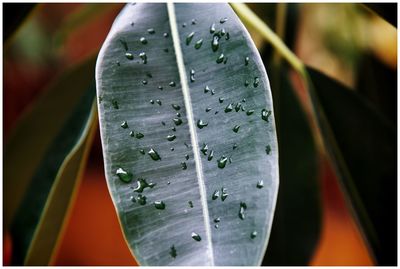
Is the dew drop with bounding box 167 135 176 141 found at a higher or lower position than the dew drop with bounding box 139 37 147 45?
lower

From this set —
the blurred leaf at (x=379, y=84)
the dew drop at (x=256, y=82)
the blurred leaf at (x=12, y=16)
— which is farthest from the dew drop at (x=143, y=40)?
the blurred leaf at (x=379, y=84)

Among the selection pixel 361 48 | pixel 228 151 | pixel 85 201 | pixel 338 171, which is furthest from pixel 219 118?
pixel 85 201

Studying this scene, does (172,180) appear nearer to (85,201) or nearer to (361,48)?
(361,48)

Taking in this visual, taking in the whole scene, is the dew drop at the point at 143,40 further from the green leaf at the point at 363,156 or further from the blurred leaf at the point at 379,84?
the blurred leaf at the point at 379,84

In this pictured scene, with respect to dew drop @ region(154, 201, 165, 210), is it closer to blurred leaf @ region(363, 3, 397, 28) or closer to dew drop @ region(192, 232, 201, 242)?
dew drop @ region(192, 232, 201, 242)

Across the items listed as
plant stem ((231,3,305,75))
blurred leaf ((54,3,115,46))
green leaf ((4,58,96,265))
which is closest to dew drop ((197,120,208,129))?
green leaf ((4,58,96,265))

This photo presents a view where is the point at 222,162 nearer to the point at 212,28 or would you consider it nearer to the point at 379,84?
the point at 212,28

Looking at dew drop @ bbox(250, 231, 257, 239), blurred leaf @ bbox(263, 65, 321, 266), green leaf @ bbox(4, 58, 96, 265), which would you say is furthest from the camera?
blurred leaf @ bbox(263, 65, 321, 266)

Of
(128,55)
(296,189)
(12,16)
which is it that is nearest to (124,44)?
(128,55)
